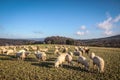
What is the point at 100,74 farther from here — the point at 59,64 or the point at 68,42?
the point at 68,42

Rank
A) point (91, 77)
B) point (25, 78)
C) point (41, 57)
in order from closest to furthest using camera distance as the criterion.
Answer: point (25, 78) < point (91, 77) < point (41, 57)

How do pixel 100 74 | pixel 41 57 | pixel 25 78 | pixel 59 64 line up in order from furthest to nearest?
pixel 41 57 < pixel 59 64 < pixel 100 74 < pixel 25 78

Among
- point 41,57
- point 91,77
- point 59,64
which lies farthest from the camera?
point 41,57

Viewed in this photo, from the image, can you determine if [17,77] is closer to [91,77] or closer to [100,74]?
[91,77]

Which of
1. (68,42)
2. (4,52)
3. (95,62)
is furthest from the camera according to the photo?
(68,42)

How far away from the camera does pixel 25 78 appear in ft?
47.0

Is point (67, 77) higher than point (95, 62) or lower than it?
lower

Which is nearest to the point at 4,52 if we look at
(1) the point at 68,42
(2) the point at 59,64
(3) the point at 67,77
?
(2) the point at 59,64

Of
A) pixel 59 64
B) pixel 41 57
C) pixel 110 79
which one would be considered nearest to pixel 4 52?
pixel 41 57

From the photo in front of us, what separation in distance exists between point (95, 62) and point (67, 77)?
4800 millimetres

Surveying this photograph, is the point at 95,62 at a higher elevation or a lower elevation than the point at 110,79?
higher

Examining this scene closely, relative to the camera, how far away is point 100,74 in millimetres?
16500

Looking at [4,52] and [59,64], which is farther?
[4,52]

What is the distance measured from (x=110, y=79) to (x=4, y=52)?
1009 inches
